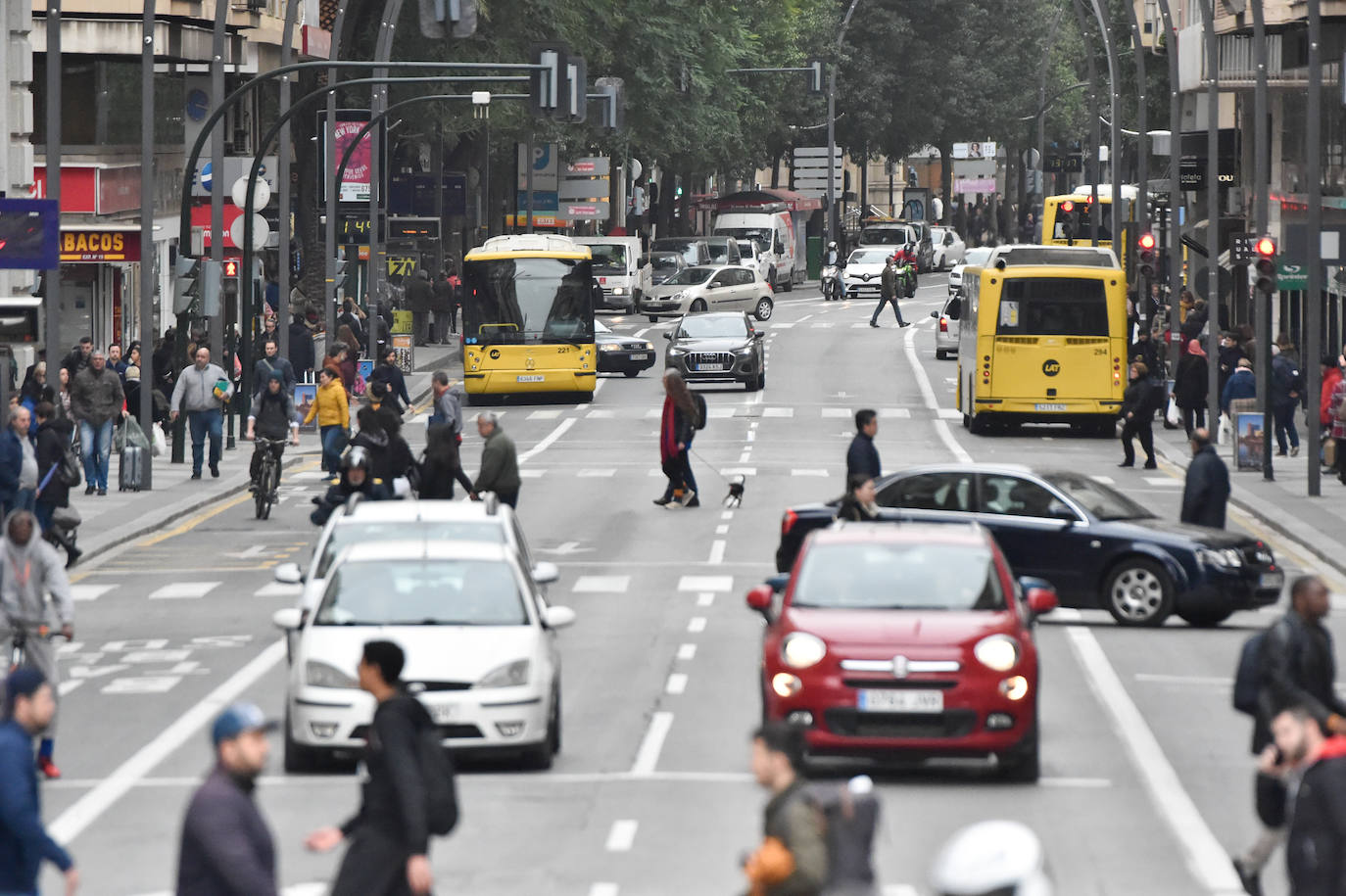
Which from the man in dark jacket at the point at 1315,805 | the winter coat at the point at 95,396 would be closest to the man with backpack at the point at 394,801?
the man in dark jacket at the point at 1315,805

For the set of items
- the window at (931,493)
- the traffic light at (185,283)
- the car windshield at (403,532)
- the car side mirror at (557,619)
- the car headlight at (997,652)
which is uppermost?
the traffic light at (185,283)

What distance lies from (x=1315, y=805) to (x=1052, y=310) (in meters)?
33.0

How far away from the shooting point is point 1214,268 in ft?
133

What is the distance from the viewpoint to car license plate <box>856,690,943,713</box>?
550 inches

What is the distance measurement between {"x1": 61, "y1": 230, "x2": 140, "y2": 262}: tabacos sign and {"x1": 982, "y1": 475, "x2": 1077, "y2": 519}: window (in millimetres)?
25979

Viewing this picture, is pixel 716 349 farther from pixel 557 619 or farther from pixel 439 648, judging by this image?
pixel 439 648

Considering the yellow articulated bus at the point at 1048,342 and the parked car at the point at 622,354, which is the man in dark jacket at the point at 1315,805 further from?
the parked car at the point at 622,354

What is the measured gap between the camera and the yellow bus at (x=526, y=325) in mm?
48375

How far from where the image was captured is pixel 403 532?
16.1 m

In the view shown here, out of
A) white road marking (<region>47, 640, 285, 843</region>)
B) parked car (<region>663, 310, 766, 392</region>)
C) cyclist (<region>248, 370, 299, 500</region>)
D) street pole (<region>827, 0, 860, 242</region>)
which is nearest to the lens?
white road marking (<region>47, 640, 285, 843</region>)

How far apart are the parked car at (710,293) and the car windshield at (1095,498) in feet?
158

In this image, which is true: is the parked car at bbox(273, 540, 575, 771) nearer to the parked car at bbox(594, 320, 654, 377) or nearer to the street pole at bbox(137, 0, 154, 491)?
the street pole at bbox(137, 0, 154, 491)

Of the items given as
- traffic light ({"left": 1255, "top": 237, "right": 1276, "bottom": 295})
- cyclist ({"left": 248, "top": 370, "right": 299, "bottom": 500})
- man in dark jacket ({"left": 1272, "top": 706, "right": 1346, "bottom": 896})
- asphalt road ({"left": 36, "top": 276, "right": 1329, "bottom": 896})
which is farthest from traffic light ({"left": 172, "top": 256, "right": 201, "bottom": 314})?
man in dark jacket ({"left": 1272, "top": 706, "right": 1346, "bottom": 896})

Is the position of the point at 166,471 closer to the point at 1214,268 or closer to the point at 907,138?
the point at 1214,268
